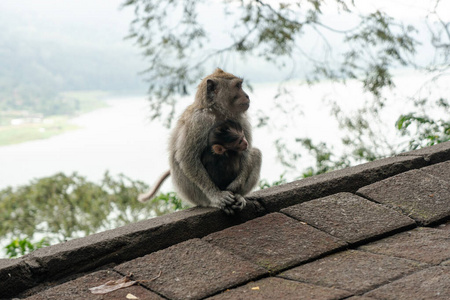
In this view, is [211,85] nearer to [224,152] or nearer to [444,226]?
[224,152]

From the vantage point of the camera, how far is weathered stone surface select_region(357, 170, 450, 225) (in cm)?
360

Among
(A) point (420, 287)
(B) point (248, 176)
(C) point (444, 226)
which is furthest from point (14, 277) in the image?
(C) point (444, 226)

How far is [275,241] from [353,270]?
615mm

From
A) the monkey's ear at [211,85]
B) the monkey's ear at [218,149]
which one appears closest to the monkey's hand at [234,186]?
the monkey's ear at [218,149]

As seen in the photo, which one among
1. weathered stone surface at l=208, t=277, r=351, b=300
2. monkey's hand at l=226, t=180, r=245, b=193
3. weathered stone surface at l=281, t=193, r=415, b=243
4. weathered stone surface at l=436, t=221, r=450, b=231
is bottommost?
weathered stone surface at l=436, t=221, r=450, b=231

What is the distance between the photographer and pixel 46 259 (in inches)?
123

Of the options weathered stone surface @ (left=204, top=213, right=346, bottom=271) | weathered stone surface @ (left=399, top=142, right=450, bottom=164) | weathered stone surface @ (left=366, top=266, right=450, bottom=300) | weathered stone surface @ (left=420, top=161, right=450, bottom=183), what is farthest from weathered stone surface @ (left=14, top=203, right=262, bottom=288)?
weathered stone surface @ (left=399, top=142, right=450, bottom=164)

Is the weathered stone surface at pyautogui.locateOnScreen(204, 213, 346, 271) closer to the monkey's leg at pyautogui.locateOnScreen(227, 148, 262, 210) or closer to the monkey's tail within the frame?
the monkey's leg at pyautogui.locateOnScreen(227, 148, 262, 210)

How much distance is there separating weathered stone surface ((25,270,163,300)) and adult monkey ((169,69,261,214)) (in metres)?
1.20

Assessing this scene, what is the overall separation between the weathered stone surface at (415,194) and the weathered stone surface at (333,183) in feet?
0.58

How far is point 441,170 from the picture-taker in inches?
171

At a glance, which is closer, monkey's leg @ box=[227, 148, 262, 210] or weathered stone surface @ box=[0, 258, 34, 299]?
weathered stone surface @ box=[0, 258, 34, 299]

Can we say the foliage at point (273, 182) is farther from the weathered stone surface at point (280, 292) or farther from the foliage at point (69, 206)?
the weathered stone surface at point (280, 292)

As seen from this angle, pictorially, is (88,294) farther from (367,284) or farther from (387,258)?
(387,258)
